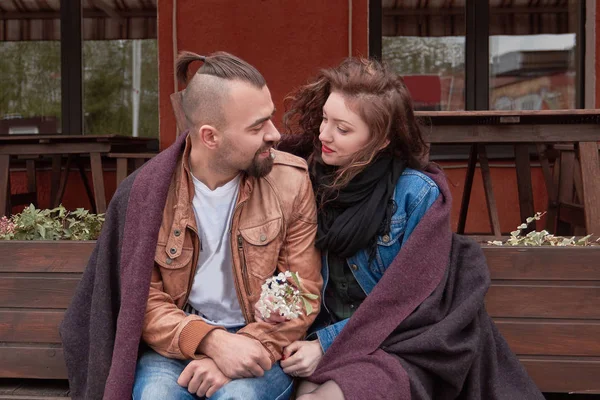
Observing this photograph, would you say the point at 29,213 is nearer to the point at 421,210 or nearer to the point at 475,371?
the point at 421,210

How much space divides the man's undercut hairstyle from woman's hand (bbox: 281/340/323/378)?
691 millimetres

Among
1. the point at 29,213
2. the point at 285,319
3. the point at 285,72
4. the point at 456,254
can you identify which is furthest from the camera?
the point at 285,72

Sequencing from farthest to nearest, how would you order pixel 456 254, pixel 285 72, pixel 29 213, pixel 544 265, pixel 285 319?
1. pixel 285 72
2. pixel 29 213
3. pixel 544 265
4. pixel 456 254
5. pixel 285 319

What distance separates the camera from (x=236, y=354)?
84.2 inches

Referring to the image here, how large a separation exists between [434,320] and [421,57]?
539 centimetres

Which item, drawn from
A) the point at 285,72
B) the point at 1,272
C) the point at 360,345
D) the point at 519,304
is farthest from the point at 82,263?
the point at 285,72

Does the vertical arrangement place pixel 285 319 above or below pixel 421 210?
below

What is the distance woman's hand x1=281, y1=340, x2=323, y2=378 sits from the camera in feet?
7.39

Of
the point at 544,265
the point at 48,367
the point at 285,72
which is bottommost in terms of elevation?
the point at 48,367

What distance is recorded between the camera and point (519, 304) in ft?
8.86

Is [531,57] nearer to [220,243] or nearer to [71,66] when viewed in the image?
[71,66]

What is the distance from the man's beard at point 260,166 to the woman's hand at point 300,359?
0.52 metres

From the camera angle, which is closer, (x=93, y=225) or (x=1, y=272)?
(x=1, y=272)

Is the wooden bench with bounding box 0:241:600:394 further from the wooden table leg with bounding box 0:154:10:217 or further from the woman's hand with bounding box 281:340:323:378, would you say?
the wooden table leg with bounding box 0:154:10:217
